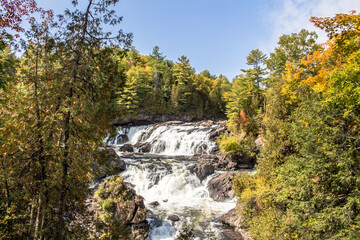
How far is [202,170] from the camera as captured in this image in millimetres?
17594

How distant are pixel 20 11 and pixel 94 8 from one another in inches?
65.6

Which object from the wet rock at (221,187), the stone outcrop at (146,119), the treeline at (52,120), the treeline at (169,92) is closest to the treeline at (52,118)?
the treeline at (52,120)

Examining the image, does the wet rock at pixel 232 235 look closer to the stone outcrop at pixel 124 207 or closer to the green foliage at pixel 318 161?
the green foliage at pixel 318 161

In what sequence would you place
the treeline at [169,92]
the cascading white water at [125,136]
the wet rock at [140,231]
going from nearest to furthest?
the wet rock at [140,231]
the cascading white water at [125,136]
the treeline at [169,92]

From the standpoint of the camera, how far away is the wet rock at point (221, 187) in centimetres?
1502

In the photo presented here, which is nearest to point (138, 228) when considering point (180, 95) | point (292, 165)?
point (292, 165)

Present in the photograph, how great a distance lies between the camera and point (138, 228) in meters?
10.3

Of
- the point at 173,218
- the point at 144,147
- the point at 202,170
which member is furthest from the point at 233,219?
the point at 144,147

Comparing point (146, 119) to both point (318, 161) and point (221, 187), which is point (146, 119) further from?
point (318, 161)

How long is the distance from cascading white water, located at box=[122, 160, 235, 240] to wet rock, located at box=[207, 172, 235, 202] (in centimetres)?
41

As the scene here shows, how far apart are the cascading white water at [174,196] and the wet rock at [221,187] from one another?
1.34 ft

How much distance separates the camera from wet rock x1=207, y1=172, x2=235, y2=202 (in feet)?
49.3

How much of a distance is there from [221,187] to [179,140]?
13.4 meters

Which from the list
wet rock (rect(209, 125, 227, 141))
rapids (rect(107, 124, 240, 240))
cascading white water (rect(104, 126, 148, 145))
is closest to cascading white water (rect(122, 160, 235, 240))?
rapids (rect(107, 124, 240, 240))
